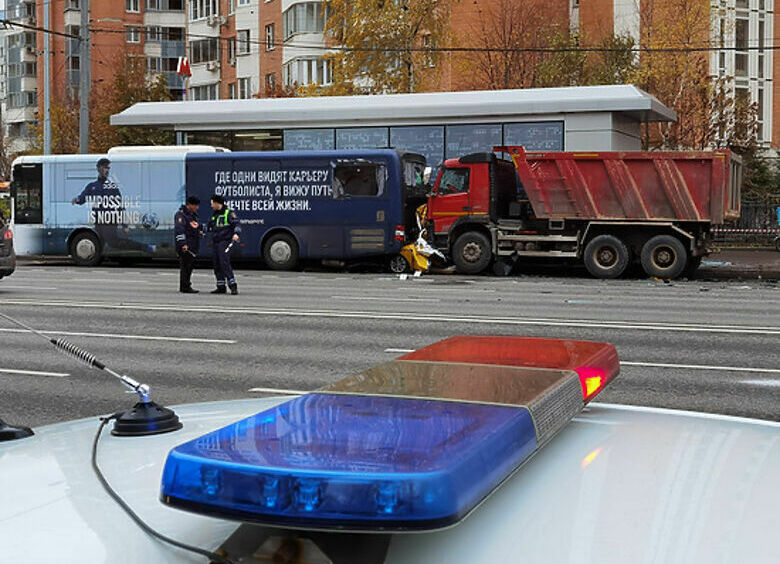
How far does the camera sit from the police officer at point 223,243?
1831 centimetres

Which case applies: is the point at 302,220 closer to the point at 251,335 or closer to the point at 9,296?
the point at 9,296

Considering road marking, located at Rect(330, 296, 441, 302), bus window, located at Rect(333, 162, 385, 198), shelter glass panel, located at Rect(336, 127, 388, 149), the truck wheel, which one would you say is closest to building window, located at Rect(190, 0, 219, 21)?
shelter glass panel, located at Rect(336, 127, 388, 149)

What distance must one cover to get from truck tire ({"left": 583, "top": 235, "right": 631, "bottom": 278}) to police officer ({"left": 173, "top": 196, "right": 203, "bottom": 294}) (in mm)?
9231

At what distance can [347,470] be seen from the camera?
1393mm

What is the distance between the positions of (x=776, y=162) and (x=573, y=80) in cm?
1860

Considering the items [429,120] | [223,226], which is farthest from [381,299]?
[429,120]

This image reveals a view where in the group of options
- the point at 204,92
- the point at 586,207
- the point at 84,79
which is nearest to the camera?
the point at 586,207

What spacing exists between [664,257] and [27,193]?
1741cm

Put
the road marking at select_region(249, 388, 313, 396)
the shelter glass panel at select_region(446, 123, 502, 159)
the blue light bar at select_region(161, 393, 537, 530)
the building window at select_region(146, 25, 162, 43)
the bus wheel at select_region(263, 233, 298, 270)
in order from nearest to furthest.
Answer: the blue light bar at select_region(161, 393, 537, 530)
the road marking at select_region(249, 388, 313, 396)
the shelter glass panel at select_region(446, 123, 502, 159)
the bus wheel at select_region(263, 233, 298, 270)
the building window at select_region(146, 25, 162, 43)

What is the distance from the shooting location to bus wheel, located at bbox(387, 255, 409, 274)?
84.7ft

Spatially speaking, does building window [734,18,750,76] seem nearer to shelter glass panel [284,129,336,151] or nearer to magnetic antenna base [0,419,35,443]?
shelter glass panel [284,129,336,151]

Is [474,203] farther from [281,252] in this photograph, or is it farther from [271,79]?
[271,79]

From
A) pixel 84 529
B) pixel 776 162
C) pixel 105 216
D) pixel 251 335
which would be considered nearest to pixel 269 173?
pixel 105 216

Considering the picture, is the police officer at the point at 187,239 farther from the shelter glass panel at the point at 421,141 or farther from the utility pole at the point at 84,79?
the utility pole at the point at 84,79
